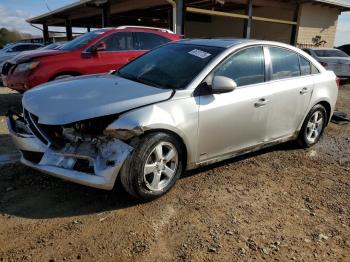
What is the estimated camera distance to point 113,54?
7781 millimetres

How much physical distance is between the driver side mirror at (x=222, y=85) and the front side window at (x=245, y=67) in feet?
0.62

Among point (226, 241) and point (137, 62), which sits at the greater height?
point (137, 62)

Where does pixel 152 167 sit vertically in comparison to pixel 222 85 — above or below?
below

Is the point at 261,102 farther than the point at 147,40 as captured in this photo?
No

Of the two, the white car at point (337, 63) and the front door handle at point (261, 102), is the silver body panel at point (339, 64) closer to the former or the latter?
the white car at point (337, 63)

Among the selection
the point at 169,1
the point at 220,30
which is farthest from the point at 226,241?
the point at 220,30

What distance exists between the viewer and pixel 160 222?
3236 millimetres

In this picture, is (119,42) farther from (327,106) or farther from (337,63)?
(337,63)

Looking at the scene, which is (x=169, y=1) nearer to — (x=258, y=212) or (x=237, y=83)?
(x=237, y=83)

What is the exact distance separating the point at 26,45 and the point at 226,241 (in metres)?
14.9

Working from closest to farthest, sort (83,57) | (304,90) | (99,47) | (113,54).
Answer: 1. (304,90)
2. (83,57)
3. (99,47)
4. (113,54)

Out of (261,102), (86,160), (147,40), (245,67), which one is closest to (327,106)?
(261,102)

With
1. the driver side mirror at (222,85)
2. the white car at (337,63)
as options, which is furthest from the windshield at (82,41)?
the white car at (337,63)

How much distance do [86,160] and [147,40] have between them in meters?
5.56
